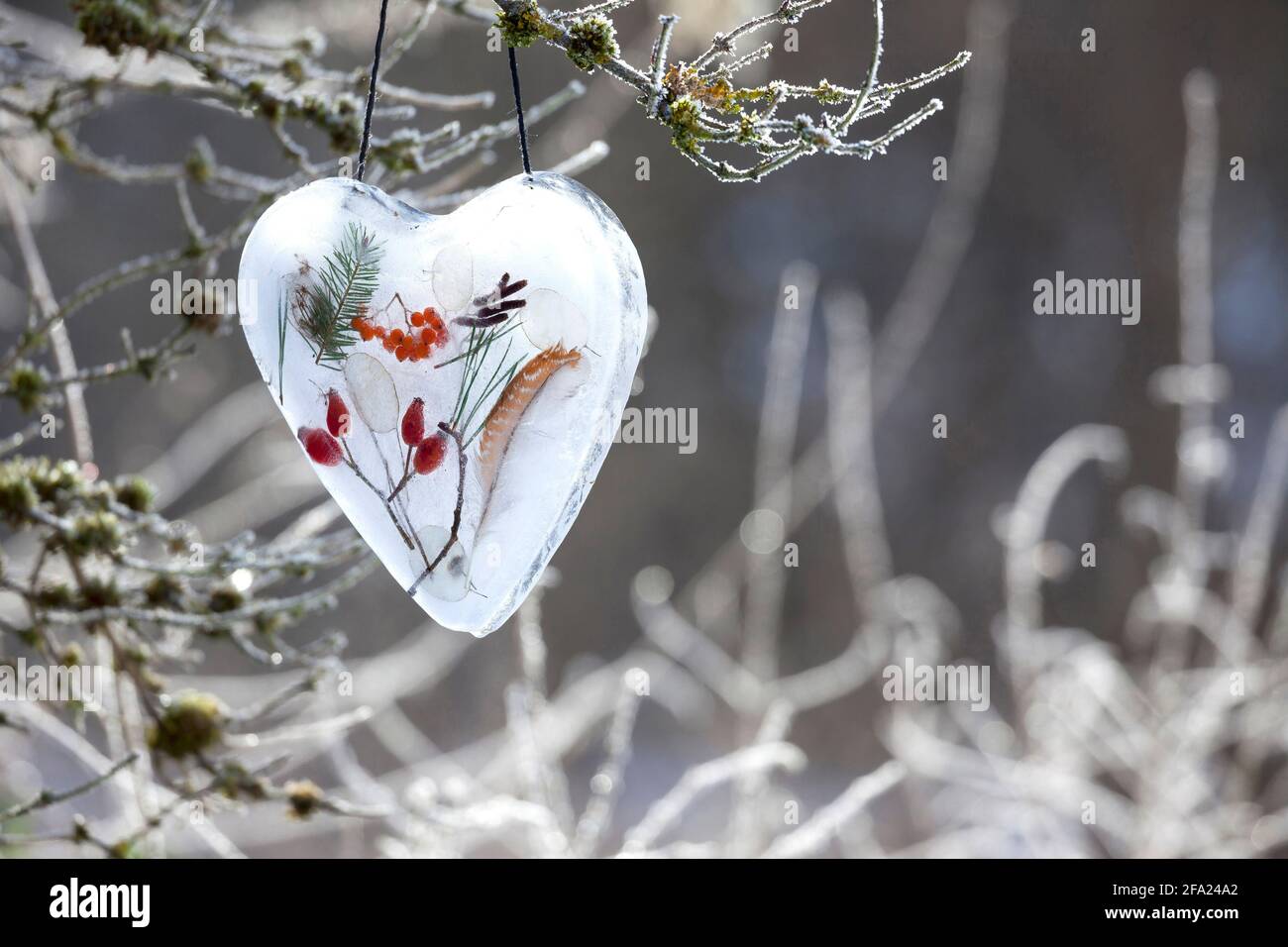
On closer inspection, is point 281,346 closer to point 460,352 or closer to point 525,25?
point 460,352

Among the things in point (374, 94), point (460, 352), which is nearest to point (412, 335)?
point (460, 352)

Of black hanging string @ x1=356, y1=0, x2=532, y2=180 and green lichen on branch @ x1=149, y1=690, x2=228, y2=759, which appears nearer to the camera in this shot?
black hanging string @ x1=356, y1=0, x2=532, y2=180

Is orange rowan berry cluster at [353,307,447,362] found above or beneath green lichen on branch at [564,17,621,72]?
beneath

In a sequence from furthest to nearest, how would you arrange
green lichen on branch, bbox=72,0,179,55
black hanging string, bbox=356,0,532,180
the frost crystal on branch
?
green lichen on branch, bbox=72,0,179,55 → black hanging string, bbox=356,0,532,180 → the frost crystal on branch

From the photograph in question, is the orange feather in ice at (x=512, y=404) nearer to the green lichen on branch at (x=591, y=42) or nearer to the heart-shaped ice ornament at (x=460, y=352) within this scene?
the heart-shaped ice ornament at (x=460, y=352)

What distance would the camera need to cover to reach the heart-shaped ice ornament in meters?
0.69

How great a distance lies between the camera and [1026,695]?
1665mm

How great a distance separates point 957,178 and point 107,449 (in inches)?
98.1

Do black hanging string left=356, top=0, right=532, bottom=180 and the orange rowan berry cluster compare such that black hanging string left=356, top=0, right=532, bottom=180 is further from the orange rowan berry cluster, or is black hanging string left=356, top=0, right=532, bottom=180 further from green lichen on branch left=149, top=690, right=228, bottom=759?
green lichen on branch left=149, top=690, right=228, bottom=759

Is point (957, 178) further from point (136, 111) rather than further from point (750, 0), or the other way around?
point (136, 111)

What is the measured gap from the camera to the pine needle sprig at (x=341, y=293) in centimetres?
71

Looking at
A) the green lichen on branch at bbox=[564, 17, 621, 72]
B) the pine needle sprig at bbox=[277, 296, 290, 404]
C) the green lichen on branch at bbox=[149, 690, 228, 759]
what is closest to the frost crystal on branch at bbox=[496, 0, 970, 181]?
the green lichen on branch at bbox=[564, 17, 621, 72]

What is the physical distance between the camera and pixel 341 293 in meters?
0.71

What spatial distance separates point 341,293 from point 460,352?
3.1 inches
